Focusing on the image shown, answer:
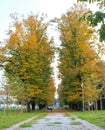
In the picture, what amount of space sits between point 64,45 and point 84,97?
31.3 feet

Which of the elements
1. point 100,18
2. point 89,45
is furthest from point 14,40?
point 100,18

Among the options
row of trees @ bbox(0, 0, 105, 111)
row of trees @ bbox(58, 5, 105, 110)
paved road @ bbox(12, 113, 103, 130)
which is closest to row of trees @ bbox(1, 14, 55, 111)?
row of trees @ bbox(0, 0, 105, 111)

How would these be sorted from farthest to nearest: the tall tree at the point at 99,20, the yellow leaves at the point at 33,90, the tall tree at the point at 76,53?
the tall tree at the point at 76,53, the yellow leaves at the point at 33,90, the tall tree at the point at 99,20

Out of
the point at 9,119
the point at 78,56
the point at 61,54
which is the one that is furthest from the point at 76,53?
the point at 9,119

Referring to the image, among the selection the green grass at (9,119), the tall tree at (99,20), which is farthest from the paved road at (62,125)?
the tall tree at (99,20)

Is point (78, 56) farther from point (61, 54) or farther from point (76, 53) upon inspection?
point (61, 54)

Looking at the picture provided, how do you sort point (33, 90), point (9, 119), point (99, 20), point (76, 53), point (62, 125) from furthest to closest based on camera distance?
point (76, 53) → point (33, 90) → point (9, 119) → point (62, 125) → point (99, 20)

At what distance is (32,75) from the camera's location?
62344 millimetres

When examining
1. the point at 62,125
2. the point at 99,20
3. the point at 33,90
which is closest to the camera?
the point at 99,20

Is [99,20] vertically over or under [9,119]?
over

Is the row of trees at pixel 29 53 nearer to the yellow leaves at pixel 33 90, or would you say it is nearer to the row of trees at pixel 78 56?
the yellow leaves at pixel 33 90

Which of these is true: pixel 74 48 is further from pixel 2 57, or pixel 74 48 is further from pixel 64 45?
pixel 2 57

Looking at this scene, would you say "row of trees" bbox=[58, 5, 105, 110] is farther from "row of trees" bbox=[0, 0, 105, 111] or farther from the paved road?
the paved road

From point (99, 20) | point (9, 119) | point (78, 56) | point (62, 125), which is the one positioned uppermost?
point (78, 56)
